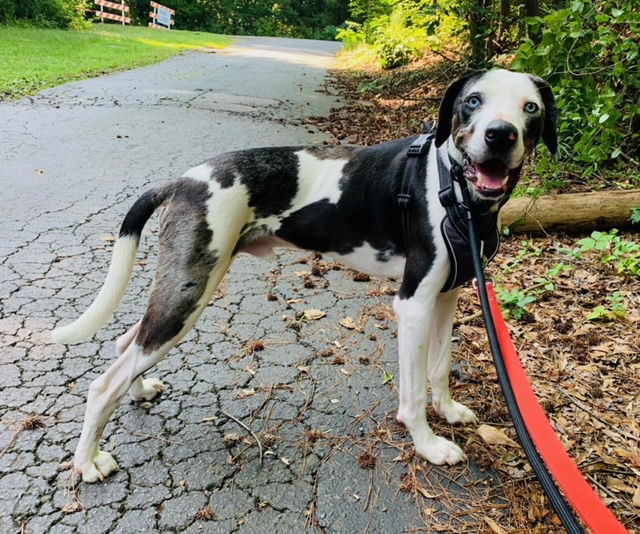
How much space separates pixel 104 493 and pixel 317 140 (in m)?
7.34

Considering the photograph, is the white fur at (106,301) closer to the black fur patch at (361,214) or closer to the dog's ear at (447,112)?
the black fur patch at (361,214)

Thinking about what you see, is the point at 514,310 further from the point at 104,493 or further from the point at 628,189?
the point at 104,493

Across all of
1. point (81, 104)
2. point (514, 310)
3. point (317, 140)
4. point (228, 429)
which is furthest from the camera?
point (81, 104)

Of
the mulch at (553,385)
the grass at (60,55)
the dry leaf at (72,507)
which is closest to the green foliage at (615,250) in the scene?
the mulch at (553,385)

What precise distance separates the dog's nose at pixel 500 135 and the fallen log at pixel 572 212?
321 cm

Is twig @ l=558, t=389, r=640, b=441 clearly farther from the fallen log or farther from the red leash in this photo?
the fallen log

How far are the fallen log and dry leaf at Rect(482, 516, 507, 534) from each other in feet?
11.2

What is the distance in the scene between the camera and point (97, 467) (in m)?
2.65

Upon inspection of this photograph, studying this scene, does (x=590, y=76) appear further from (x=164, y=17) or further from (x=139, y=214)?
(x=164, y=17)

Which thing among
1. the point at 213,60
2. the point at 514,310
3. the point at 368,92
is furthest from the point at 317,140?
the point at 213,60

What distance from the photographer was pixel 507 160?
235cm

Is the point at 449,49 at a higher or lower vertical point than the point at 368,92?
higher

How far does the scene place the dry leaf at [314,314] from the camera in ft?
14.1

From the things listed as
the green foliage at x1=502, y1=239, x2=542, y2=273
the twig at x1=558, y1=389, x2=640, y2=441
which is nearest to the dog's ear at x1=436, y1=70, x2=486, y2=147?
the twig at x1=558, y1=389, x2=640, y2=441
